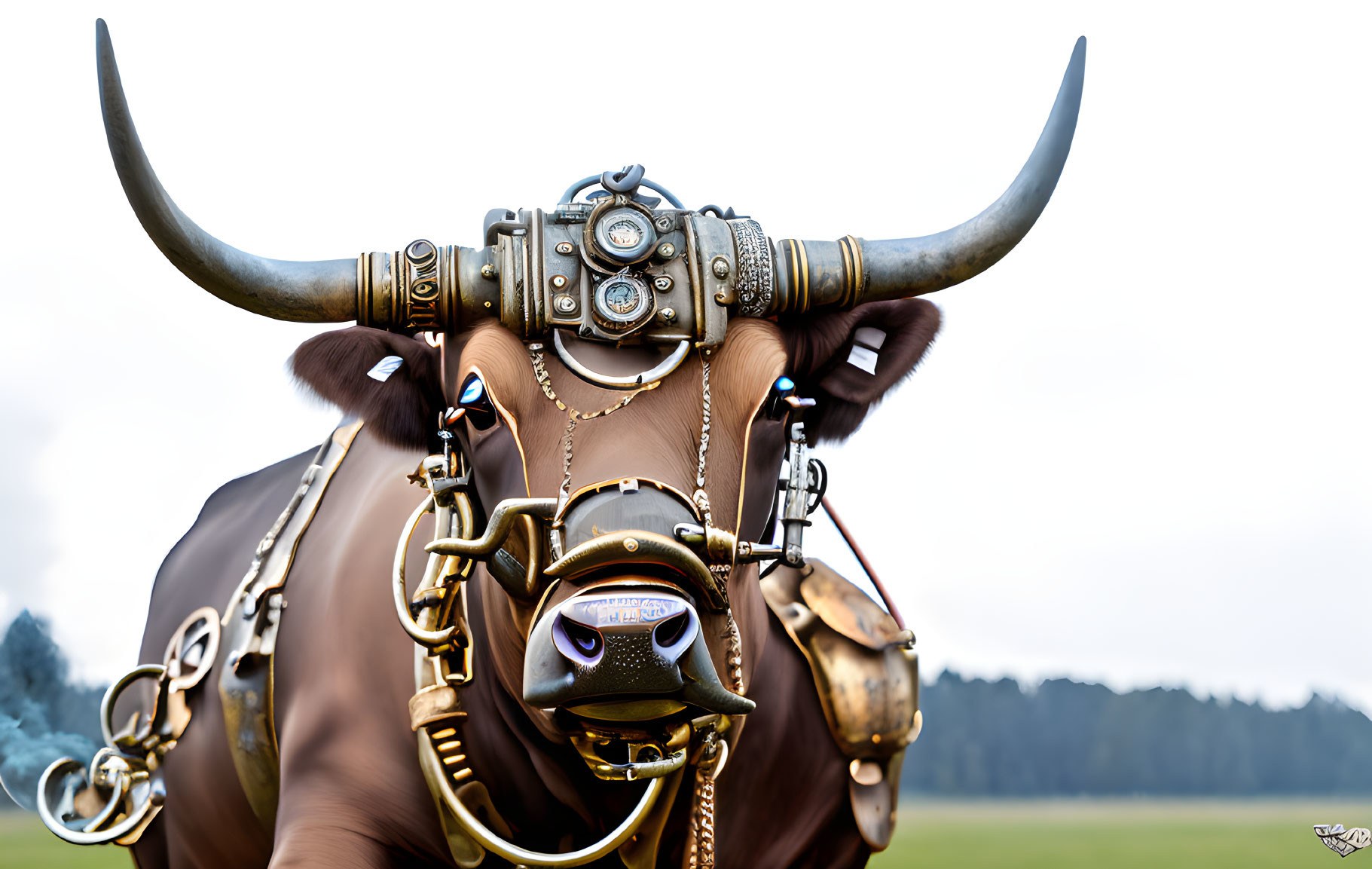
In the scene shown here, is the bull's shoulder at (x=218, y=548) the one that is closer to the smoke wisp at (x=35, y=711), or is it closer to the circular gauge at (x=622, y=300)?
the smoke wisp at (x=35, y=711)

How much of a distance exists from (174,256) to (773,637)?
8.02ft

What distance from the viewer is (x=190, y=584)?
5.91 m

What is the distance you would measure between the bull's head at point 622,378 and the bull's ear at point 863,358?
23 millimetres

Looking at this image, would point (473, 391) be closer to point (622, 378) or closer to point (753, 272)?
point (622, 378)

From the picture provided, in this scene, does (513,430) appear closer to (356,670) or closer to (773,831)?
(356,670)

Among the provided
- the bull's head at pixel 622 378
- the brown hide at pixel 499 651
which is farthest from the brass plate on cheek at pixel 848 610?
the bull's head at pixel 622 378

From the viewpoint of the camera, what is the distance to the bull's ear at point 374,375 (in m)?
4.23

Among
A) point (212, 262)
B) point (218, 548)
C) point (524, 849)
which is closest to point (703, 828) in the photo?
point (524, 849)

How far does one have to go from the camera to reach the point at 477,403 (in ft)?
11.8

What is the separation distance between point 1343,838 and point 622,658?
1.90m

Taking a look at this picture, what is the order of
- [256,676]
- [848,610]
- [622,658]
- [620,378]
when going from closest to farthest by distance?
[622,658]
[620,378]
[256,676]
[848,610]

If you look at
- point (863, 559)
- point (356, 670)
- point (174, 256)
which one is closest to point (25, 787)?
point (356, 670)

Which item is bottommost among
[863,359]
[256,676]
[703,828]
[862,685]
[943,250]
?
[703,828]

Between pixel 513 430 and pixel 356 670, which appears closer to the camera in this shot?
pixel 513 430
